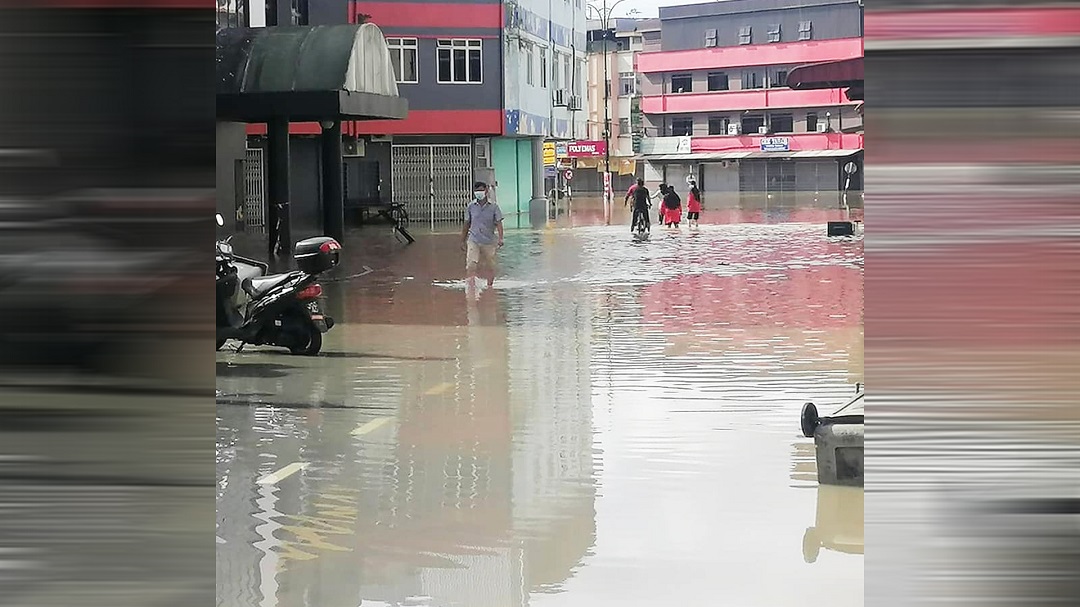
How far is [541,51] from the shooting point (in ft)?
167

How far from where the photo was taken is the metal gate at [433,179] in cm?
4288

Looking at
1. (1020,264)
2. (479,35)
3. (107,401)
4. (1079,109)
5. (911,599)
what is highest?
(479,35)

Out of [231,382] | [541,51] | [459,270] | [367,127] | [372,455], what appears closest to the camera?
[372,455]

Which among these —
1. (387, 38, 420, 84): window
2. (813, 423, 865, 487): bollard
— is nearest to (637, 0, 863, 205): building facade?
(387, 38, 420, 84): window

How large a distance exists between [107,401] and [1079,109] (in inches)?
67.5

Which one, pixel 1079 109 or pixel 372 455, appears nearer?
pixel 1079 109

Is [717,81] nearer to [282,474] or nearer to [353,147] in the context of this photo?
[353,147]

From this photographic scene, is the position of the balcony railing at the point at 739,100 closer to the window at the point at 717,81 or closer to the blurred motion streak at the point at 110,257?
the window at the point at 717,81

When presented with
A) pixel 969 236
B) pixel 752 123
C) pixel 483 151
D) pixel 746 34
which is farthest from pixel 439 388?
pixel 746 34

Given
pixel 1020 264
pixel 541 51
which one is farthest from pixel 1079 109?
pixel 541 51

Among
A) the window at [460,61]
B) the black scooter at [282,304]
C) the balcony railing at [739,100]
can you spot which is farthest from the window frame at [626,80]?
the black scooter at [282,304]

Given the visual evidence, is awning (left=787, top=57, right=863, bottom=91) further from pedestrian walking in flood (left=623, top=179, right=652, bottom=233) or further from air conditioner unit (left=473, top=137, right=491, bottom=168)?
air conditioner unit (left=473, top=137, right=491, bottom=168)

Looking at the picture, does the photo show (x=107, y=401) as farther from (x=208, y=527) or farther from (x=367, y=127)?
(x=367, y=127)

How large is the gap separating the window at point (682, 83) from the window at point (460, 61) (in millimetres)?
37887
